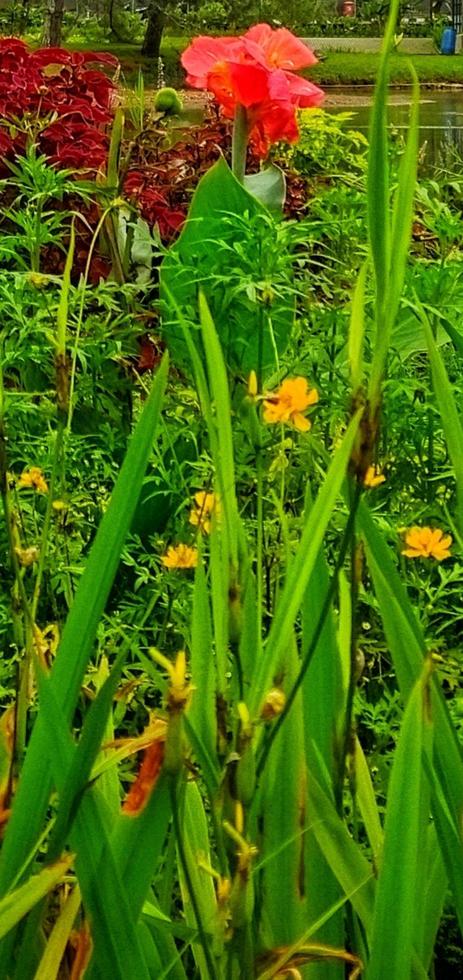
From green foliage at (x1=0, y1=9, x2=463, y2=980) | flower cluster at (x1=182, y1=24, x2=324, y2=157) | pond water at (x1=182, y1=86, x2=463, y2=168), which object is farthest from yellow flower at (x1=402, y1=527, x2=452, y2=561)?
pond water at (x1=182, y1=86, x2=463, y2=168)

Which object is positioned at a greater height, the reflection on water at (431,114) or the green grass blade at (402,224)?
the green grass blade at (402,224)

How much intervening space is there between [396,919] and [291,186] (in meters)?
1.85

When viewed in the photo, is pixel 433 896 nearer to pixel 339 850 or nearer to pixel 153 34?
pixel 339 850

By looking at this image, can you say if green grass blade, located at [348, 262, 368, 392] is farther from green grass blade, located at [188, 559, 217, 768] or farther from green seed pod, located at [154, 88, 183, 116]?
green seed pod, located at [154, 88, 183, 116]

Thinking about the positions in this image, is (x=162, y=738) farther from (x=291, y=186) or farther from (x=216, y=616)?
(x=291, y=186)

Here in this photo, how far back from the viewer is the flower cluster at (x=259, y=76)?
138 centimetres

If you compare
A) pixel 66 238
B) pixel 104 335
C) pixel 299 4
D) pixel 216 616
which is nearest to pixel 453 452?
pixel 216 616

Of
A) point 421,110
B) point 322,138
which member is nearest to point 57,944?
point 322,138

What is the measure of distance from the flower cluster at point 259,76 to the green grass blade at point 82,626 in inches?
37.3

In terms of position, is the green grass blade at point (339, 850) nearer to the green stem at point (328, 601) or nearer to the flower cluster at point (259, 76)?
the green stem at point (328, 601)

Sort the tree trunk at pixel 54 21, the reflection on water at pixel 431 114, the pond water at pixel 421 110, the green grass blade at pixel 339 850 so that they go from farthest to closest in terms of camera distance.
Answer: the tree trunk at pixel 54 21
the pond water at pixel 421 110
the reflection on water at pixel 431 114
the green grass blade at pixel 339 850

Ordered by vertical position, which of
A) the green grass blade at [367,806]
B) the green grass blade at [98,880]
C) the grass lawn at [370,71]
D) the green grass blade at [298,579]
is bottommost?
the grass lawn at [370,71]

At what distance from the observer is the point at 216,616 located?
1.76 feet

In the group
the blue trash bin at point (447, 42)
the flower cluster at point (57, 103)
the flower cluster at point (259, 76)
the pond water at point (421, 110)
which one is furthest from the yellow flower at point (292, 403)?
the blue trash bin at point (447, 42)
